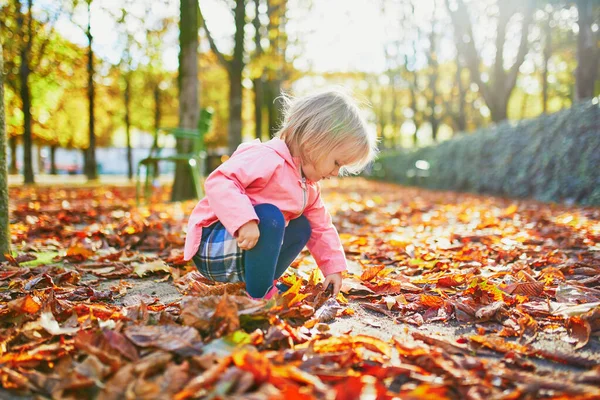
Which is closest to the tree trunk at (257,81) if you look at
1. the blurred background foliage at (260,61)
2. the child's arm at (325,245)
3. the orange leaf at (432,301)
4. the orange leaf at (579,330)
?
the blurred background foliage at (260,61)

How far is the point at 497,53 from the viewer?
541 inches

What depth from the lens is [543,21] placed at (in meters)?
18.9

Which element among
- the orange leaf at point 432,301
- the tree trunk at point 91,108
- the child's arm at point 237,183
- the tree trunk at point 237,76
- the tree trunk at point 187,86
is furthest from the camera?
the tree trunk at point 91,108

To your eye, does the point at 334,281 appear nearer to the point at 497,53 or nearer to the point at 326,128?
the point at 326,128

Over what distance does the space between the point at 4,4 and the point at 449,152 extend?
38.8 feet

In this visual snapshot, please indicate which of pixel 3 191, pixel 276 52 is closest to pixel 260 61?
pixel 276 52

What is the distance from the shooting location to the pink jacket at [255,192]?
1880mm

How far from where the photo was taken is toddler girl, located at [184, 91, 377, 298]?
75.3 inches

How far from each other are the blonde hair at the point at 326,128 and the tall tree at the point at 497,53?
42.1 feet

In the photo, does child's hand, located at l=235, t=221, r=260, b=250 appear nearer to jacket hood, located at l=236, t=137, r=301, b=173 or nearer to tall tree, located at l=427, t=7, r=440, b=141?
jacket hood, located at l=236, t=137, r=301, b=173

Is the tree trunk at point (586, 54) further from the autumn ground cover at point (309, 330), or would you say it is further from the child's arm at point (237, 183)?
the child's arm at point (237, 183)

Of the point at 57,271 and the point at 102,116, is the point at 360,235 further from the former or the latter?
the point at 102,116

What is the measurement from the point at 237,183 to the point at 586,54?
33.0ft

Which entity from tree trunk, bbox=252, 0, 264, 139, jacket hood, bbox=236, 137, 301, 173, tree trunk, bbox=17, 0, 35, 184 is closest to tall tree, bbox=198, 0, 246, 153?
tree trunk, bbox=252, 0, 264, 139
